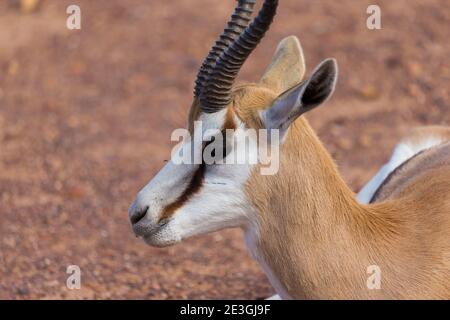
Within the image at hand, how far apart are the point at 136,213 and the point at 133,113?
307 inches

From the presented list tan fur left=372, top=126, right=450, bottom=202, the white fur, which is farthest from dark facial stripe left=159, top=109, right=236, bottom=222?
the white fur

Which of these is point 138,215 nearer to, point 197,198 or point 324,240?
point 197,198

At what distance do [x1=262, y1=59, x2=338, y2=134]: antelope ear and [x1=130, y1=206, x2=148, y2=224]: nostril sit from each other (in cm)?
84

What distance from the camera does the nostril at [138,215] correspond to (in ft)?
16.7

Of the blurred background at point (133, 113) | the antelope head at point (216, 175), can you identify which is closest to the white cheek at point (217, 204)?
the antelope head at point (216, 175)

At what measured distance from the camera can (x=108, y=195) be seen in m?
10.9

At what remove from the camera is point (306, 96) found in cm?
480

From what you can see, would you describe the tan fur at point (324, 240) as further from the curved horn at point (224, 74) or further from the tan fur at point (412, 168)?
the tan fur at point (412, 168)

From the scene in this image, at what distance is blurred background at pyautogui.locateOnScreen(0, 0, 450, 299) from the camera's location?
870 centimetres

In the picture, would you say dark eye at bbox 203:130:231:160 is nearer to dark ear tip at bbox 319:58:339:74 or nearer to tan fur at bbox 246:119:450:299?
tan fur at bbox 246:119:450:299

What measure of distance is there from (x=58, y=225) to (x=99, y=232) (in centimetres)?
49

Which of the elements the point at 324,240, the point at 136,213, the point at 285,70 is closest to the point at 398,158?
the point at 285,70
